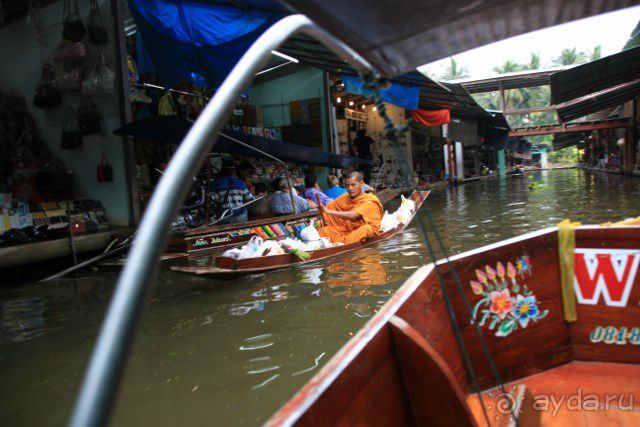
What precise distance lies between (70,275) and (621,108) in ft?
75.7

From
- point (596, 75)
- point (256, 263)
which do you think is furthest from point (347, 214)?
point (596, 75)

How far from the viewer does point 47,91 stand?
8.18 m

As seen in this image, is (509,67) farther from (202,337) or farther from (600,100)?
(202,337)

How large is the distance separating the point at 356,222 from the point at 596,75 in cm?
835

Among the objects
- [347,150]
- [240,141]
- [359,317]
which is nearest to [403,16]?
[359,317]

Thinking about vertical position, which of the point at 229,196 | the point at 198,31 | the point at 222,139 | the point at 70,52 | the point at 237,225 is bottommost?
the point at 237,225

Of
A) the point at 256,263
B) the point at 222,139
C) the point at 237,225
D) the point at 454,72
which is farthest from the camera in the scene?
the point at 454,72

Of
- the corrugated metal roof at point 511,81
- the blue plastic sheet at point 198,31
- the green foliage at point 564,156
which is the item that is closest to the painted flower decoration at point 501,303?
the blue plastic sheet at point 198,31

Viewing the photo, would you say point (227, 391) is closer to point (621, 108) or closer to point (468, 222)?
point (468, 222)

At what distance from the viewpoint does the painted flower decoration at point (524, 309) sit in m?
2.37

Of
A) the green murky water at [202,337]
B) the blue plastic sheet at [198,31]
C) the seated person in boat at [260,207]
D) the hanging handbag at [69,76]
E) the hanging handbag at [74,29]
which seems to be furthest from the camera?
the seated person in boat at [260,207]

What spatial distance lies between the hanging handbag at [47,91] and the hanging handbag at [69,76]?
23 centimetres

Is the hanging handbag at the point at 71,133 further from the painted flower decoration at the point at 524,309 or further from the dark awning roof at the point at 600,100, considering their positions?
the dark awning roof at the point at 600,100

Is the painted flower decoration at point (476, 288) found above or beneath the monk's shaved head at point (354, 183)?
beneath
